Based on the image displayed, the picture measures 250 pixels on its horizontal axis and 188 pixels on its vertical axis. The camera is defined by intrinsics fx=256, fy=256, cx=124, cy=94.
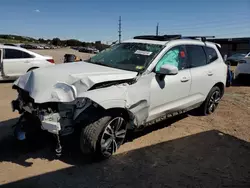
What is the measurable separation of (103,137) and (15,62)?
732cm

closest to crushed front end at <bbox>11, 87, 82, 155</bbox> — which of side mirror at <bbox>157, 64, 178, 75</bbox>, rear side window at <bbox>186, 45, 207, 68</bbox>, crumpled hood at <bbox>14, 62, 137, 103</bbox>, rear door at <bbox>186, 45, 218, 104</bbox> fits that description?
crumpled hood at <bbox>14, 62, 137, 103</bbox>

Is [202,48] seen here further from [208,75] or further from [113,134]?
[113,134]

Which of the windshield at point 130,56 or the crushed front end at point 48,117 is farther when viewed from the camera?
the windshield at point 130,56

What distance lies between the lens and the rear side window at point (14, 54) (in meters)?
9.60

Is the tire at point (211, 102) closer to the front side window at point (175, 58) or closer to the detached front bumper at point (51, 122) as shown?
the front side window at point (175, 58)

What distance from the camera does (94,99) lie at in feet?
11.0

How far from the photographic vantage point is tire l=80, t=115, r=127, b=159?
3486 millimetres

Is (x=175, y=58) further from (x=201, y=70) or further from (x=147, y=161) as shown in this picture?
(x=147, y=161)

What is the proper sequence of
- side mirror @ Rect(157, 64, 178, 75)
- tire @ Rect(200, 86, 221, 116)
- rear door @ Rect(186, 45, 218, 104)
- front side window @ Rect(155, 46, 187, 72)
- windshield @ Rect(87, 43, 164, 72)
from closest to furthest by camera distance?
side mirror @ Rect(157, 64, 178, 75) < windshield @ Rect(87, 43, 164, 72) < front side window @ Rect(155, 46, 187, 72) < rear door @ Rect(186, 45, 218, 104) < tire @ Rect(200, 86, 221, 116)

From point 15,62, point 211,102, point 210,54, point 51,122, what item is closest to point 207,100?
point 211,102

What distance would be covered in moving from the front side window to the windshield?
171 millimetres

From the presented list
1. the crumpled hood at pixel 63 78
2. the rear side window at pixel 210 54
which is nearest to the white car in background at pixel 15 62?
the crumpled hood at pixel 63 78

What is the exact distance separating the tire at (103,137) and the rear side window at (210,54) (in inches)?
116

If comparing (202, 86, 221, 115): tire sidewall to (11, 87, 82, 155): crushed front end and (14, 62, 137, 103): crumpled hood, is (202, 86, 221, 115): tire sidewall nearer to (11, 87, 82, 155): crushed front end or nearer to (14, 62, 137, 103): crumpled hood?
(14, 62, 137, 103): crumpled hood
